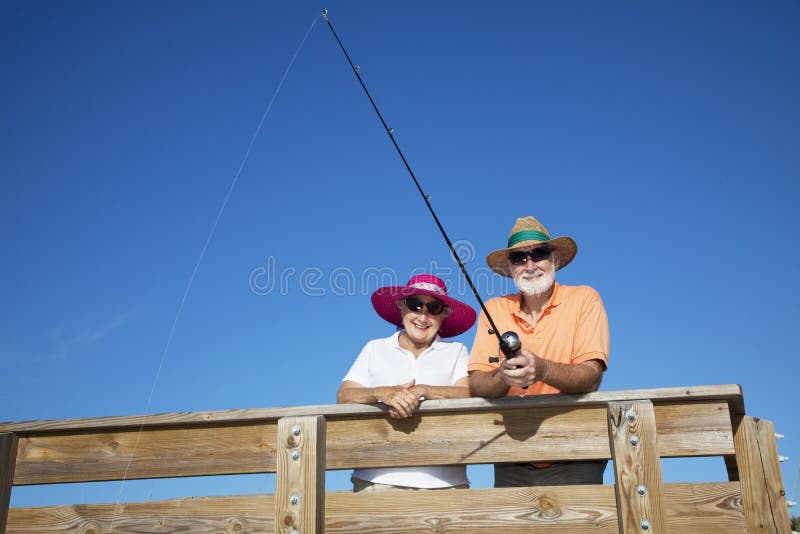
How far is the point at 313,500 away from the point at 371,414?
1.75ft

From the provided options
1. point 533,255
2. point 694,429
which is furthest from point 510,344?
point 533,255

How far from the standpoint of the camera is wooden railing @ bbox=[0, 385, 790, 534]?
3588mm

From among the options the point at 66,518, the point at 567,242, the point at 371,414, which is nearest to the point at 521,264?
the point at 567,242

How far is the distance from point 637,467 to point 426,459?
1069 mm

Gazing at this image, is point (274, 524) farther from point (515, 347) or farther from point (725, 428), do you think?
point (725, 428)

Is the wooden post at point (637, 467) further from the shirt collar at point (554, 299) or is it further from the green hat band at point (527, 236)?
the green hat band at point (527, 236)

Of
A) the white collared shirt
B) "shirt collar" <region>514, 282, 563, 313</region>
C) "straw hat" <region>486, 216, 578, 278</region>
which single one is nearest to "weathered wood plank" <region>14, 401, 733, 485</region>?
the white collared shirt

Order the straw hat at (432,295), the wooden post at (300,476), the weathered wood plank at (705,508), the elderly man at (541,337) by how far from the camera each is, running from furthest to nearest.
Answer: the straw hat at (432,295) < the elderly man at (541,337) < the wooden post at (300,476) < the weathered wood plank at (705,508)

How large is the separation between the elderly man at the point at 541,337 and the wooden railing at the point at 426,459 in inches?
9.8

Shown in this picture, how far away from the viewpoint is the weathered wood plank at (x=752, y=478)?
3824 millimetres

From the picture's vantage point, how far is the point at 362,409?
13.1ft

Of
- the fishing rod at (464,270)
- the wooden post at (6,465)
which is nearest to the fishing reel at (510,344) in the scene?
the fishing rod at (464,270)

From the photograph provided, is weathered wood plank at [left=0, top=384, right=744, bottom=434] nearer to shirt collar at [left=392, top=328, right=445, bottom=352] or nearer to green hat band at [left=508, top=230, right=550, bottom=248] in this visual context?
shirt collar at [left=392, top=328, right=445, bottom=352]

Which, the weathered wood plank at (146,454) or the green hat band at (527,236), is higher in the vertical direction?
the green hat band at (527,236)
